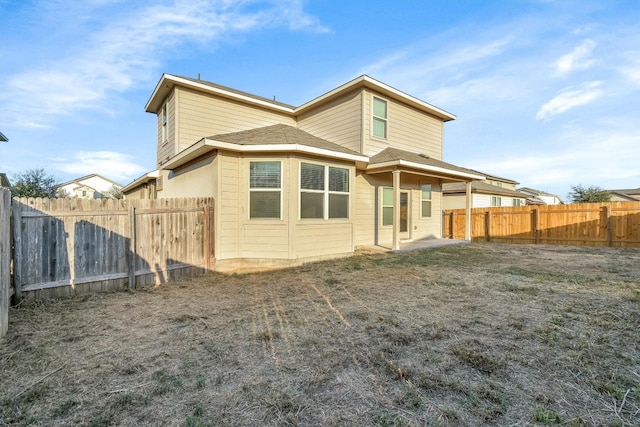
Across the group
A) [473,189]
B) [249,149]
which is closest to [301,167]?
[249,149]

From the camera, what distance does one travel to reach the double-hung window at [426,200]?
12.4 meters

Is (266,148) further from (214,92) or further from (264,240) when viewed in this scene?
(214,92)

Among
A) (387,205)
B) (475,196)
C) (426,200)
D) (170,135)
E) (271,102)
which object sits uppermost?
(271,102)

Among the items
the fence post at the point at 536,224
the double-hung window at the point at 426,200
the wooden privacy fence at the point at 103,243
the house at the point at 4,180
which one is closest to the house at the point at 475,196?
the fence post at the point at 536,224

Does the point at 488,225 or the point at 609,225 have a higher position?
the point at 609,225

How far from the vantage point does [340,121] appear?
34.7 feet

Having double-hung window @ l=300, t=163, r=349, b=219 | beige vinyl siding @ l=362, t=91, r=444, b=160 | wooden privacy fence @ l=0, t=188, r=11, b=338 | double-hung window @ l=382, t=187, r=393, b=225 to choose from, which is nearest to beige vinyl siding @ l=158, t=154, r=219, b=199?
double-hung window @ l=300, t=163, r=349, b=219

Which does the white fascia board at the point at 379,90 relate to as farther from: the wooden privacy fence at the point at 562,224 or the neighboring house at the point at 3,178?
the neighboring house at the point at 3,178

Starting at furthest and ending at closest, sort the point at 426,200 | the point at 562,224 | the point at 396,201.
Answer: the point at 562,224 < the point at 426,200 < the point at 396,201

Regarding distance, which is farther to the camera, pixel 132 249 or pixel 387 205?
pixel 387 205

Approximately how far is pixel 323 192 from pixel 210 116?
489cm

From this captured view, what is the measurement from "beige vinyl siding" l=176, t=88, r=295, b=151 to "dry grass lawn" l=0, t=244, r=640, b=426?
5.80 m

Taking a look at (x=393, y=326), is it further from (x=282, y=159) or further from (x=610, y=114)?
(x=610, y=114)

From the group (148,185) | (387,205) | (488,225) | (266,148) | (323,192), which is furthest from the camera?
(488,225)
